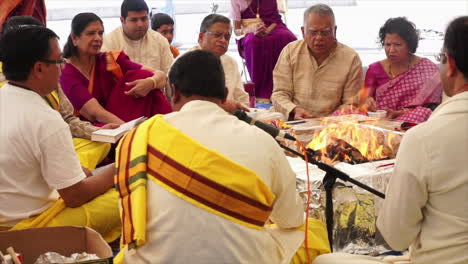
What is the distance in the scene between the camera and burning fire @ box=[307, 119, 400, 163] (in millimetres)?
3436

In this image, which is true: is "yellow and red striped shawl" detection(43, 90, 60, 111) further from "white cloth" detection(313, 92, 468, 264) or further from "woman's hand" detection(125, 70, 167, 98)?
"white cloth" detection(313, 92, 468, 264)

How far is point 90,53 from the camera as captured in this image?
14.4 feet

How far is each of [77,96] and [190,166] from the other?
259cm

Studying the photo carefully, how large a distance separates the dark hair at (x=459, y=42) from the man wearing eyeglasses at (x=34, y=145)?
5.35ft

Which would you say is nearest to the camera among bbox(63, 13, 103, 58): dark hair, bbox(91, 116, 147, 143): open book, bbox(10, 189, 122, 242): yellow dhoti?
bbox(10, 189, 122, 242): yellow dhoti

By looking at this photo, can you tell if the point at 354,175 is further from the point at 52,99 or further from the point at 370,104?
the point at 52,99

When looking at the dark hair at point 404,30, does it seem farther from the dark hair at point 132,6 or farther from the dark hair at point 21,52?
the dark hair at point 21,52

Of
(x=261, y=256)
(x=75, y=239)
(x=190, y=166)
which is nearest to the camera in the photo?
(x=190, y=166)

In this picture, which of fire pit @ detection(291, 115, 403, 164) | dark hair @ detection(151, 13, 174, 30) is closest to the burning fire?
fire pit @ detection(291, 115, 403, 164)

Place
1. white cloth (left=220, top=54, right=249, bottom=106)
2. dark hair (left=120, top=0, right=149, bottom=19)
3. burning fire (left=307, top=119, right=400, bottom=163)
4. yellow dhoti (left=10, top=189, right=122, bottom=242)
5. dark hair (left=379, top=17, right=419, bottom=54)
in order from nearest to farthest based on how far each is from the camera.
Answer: yellow dhoti (left=10, top=189, right=122, bottom=242), burning fire (left=307, top=119, right=400, bottom=163), dark hair (left=379, top=17, right=419, bottom=54), white cloth (left=220, top=54, right=249, bottom=106), dark hair (left=120, top=0, right=149, bottom=19)

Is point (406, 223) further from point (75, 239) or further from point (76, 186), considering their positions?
point (76, 186)

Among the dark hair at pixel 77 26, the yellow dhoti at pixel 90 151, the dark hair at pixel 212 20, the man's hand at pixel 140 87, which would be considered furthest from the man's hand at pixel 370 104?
the dark hair at pixel 77 26

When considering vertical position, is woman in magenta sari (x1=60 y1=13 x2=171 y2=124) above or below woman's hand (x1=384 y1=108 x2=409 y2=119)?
above

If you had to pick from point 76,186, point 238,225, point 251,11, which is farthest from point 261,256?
point 251,11
